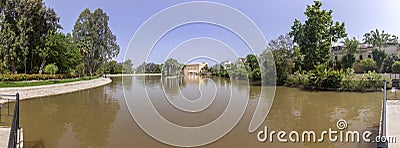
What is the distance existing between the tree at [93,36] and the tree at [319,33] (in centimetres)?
2427

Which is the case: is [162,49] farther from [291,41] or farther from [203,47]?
[291,41]

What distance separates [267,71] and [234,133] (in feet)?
63.7

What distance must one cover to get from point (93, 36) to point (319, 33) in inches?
1016

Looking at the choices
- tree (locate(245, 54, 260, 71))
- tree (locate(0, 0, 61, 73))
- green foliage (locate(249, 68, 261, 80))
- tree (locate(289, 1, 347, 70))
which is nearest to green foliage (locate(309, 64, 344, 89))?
tree (locate(289, 1, 347, 70))

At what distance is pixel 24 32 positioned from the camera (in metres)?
19.3

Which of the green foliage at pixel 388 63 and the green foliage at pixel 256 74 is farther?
the green foliage at pixel 388 63

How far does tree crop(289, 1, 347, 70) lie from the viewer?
22.0 m

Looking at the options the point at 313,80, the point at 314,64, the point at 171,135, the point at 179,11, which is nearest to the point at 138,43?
the point at 179,11

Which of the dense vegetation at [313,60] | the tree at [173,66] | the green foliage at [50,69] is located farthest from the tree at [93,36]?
the dense vegetation at [313,60]

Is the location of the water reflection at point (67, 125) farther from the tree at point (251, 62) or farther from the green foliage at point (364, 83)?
the tree at point (251, 62)

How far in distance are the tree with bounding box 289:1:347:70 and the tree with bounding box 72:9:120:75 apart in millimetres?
24265

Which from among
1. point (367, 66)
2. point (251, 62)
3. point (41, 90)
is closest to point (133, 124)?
point (41, 90)

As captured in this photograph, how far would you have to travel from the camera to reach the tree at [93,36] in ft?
103

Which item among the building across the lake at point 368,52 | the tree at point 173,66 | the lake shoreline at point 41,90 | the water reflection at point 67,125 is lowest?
the water reflection at point 67,125
